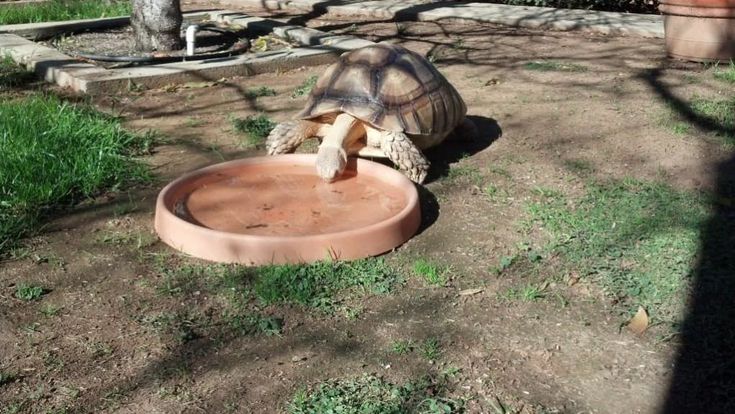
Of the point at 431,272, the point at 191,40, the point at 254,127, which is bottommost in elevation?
the point at 431,272

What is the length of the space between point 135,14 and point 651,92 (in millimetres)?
4587

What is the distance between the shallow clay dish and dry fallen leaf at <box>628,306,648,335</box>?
108 cm

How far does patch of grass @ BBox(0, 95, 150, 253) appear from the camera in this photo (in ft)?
13.1

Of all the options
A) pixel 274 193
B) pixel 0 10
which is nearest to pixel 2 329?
pixel 274 193

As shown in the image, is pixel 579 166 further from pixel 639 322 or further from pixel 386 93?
pixel 639 322

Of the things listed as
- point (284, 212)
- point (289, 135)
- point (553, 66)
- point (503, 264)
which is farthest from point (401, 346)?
point (553, 66)

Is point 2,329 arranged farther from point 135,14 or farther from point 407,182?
point 135,14

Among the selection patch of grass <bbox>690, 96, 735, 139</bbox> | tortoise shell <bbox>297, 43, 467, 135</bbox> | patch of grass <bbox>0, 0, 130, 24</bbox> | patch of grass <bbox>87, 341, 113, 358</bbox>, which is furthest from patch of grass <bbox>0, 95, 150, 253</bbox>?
patch of grass <bbox>0, 0, 130, 24</bbox>

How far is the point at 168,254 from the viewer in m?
3.63

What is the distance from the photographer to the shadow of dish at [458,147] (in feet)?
15.4

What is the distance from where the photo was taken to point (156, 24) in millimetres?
7441

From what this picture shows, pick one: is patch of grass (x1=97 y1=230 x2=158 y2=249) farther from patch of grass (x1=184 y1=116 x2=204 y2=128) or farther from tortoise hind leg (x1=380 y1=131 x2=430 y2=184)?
patch of grass (x1=184 y1=116 x2=204 y2=128)

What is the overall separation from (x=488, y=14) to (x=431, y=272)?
7.02 meters

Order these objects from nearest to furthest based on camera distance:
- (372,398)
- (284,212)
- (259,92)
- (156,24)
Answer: (372,398), (284,212), (259,92), (156,24)
